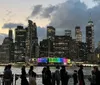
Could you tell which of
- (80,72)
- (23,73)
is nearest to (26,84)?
(23,73)

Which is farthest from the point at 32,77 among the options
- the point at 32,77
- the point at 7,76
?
the point at 7,76

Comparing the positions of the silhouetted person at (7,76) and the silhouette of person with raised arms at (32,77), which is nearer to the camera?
the silhouette of person with raised arms at (32,77)

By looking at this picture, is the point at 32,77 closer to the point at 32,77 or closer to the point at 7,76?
the point at 32,77

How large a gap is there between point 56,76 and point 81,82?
2.82 m

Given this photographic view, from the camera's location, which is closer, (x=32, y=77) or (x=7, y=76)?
(x=32, y=77)

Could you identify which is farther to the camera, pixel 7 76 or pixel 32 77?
pixel 7 76

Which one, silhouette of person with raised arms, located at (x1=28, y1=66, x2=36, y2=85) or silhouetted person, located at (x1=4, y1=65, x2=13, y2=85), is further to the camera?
silhouetted person, located at (x1=4, y1=65, x2=13, y2=85)

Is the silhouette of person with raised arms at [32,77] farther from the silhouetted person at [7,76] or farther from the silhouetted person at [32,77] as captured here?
the silhouetted person at [7,76]

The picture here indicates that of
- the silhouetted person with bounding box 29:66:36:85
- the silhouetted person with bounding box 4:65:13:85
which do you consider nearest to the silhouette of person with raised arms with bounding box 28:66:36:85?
the silhouetted person with bounding box 29:66:36:85

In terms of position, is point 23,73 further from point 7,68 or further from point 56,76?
point 56,76

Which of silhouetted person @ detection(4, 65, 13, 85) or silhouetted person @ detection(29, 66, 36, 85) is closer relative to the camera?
silhouetted person @ detection(29, 66, 36, 85)

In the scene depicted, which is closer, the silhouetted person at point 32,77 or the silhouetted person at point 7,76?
the silhouetted person at point 32,77

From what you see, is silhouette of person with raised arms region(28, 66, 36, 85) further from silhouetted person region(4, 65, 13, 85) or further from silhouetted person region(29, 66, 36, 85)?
silhouetted person region(4, 65, 13, 85)

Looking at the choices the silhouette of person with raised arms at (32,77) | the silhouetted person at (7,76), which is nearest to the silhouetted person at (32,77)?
the silhouette of person with raised arms at (32,77)
